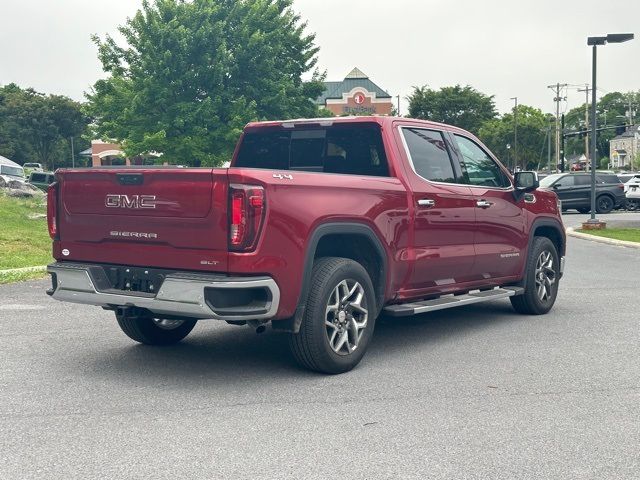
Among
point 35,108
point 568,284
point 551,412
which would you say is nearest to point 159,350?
point 551,412

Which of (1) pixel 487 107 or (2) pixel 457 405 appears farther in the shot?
(1) pixel 487 107

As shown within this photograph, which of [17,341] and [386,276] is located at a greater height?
[386,276]

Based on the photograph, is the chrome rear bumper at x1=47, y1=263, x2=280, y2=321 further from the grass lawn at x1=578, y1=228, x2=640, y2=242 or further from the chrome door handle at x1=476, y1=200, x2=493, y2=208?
the grass lawn at x1=578, y1=228, x2=640, y2=242

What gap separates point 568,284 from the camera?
38.7ft

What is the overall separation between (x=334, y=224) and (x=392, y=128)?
4.74 feet

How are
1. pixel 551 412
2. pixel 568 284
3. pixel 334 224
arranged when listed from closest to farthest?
1. pixel 551 412
2. pixel 334 224
3. pixel 568 284

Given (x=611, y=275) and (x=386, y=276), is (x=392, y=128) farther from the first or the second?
(x=611, y=275)

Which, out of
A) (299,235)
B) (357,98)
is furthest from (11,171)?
(357,98)

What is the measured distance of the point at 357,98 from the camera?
93875 mm

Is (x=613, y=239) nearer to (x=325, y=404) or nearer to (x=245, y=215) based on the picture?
(x=325, y=404)

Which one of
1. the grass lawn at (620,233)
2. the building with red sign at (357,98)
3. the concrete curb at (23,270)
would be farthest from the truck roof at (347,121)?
the building with red sign at (357,98)

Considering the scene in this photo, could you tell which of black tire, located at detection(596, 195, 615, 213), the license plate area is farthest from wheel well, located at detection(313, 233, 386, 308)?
black tire, located at detection(596, 195, 615, 213)

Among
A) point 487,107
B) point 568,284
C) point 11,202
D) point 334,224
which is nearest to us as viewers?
point 334,224

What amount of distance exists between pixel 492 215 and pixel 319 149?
191cm
